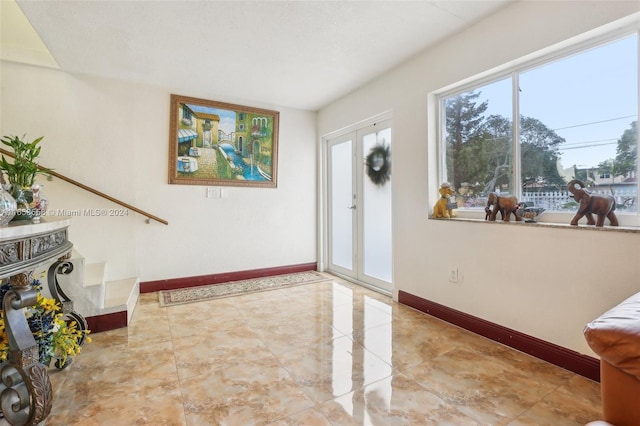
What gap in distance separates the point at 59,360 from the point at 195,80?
2.60 meters

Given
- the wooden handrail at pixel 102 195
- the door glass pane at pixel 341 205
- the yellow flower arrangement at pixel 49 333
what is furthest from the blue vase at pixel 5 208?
the door glass pane at pixel 341 205

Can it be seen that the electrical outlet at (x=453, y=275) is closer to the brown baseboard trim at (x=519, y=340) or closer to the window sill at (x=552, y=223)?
the brown baseboard trim at (x=519, y=340)

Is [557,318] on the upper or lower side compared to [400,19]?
lower

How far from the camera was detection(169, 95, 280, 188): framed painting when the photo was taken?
3.29 m

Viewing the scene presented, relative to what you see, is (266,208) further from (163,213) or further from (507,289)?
(507,289)

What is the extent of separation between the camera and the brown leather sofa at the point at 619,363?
3.07ft

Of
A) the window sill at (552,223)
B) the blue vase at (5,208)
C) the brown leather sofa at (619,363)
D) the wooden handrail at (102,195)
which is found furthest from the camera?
the wooden handrail at (102,195)

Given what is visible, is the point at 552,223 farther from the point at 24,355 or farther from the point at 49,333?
the point at 49,333

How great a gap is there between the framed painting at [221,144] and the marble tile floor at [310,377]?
5.36 ft

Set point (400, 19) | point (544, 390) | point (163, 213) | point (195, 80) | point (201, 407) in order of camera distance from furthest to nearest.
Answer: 1. point (163, 213)
2. point (195, 80)
3. point (400, 19)
4. point (544, 390)
5. point (201, 407)

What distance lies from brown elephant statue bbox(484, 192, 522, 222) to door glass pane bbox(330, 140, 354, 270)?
1770mm

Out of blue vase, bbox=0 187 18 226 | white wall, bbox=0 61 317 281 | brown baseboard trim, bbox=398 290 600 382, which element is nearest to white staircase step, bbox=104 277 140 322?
white wall, bbox=0 61 317 281

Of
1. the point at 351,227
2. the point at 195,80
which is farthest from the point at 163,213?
the point at 351,227

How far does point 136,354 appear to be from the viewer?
1.91 m
